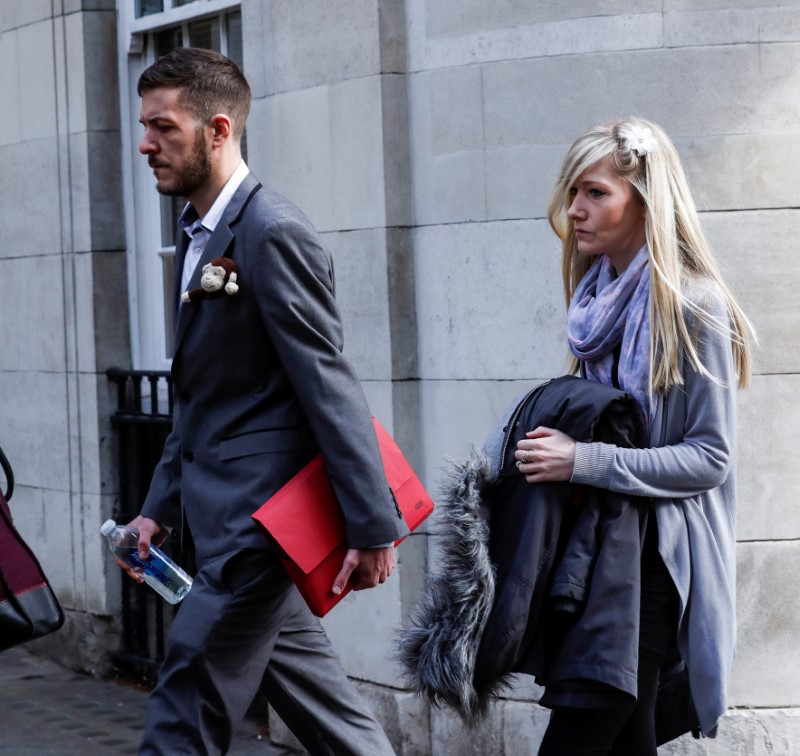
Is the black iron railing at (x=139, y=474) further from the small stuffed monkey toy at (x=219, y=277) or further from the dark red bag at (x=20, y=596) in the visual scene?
the small stuffed monkey toy at (x=219, y=277)

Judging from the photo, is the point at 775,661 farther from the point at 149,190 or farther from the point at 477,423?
the point at 149,190

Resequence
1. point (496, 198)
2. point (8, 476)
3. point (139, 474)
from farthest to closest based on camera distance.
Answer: point (139, 474) < point (496, 198) < point (8, 476)

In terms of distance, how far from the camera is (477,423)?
17.6ft

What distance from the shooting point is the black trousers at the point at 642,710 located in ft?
11.1

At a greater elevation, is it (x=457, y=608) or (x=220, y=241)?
(x=220, y=241)

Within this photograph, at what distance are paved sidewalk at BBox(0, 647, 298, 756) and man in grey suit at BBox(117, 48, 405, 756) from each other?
237cm

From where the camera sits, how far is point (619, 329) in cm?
355

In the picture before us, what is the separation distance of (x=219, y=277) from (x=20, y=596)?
1.47m

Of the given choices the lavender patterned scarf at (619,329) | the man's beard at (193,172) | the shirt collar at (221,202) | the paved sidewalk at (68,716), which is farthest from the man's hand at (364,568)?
the paved sidewalk at (68,716)

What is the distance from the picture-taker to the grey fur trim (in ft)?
11.1

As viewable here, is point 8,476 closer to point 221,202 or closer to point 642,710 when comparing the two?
point 221,202

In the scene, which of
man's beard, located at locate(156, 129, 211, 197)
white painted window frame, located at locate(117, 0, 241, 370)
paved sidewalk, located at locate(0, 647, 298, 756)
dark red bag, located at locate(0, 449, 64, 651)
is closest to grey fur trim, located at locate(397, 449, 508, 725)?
man's beard, located at locate(156, 129, 211, 197)

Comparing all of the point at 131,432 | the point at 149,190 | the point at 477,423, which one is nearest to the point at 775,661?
the point at 477,423

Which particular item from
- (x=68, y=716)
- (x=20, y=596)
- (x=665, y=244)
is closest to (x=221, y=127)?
(x=665, y=244)
